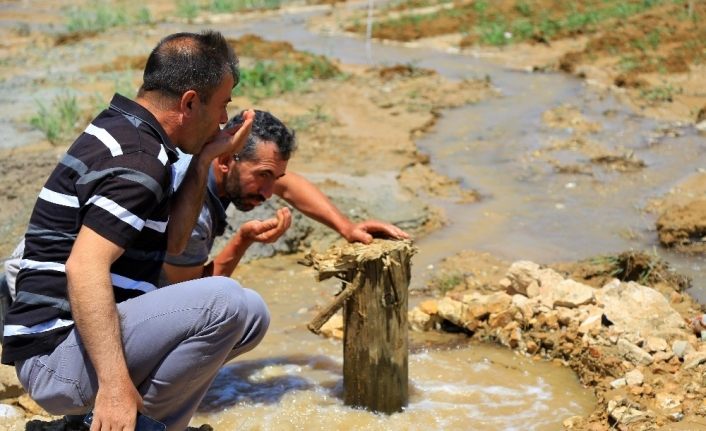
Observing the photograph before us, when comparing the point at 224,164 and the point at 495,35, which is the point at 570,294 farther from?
the point at 495,35

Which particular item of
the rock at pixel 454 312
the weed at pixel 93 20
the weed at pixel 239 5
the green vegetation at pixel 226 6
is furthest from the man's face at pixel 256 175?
the weed at pixel 239 5

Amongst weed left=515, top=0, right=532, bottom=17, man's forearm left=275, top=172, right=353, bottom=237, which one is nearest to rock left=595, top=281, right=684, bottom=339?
man's forearm left=275, top=172, right=353, bottom=237

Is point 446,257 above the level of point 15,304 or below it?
below

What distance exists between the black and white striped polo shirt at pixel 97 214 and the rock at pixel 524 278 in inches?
106

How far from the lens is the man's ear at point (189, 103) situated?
9.09 ft

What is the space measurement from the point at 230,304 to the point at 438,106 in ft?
26.2

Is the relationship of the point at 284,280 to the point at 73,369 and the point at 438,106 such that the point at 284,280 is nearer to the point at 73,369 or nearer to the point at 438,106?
the point at 73,369

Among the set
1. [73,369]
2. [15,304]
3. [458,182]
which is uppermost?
[15,304]

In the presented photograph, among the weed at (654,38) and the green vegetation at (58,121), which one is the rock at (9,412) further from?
the weed at (654,38)

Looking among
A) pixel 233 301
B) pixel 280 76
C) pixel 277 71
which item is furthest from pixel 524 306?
pixel 277 71

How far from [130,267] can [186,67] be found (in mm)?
611

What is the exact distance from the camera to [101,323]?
254 centimetres

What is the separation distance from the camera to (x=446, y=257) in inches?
243

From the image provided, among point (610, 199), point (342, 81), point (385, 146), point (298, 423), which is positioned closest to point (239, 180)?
point (298, 423)
